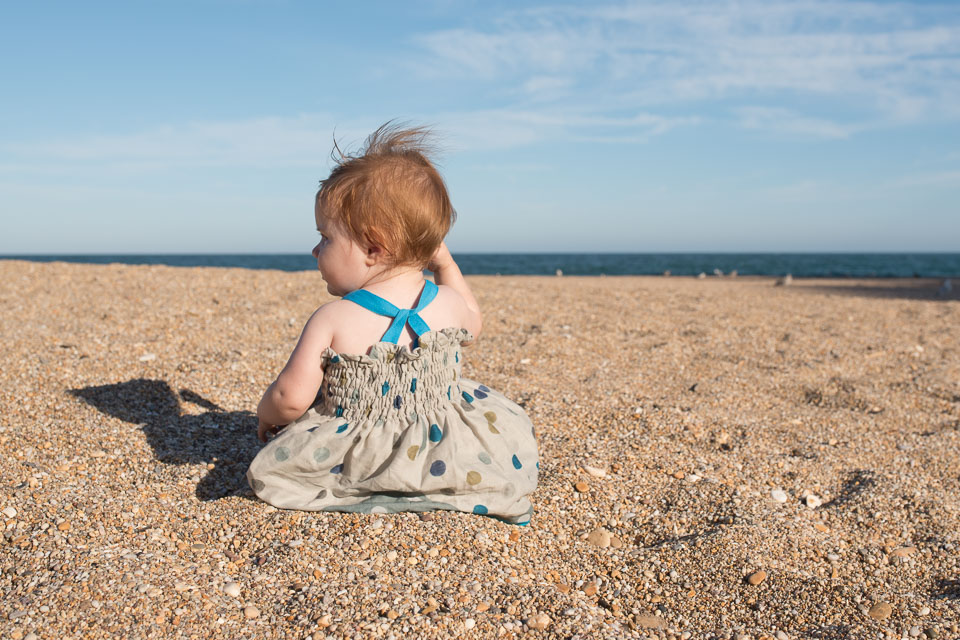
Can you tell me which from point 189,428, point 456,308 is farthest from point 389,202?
point 189,428

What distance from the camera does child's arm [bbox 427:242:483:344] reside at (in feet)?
8.84

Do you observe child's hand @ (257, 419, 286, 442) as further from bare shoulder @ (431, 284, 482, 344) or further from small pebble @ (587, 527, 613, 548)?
small pebble @ (587, 527, 613, 548)

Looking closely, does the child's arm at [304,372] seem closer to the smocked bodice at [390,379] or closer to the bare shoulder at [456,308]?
the smocked bodice at [390,379]

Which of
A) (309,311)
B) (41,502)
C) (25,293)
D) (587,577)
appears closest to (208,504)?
(41,502)

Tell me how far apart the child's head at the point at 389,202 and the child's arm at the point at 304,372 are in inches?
11.8

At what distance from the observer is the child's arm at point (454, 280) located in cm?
269

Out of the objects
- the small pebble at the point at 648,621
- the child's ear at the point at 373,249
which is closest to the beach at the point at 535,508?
the small pebble at the point at 648,621

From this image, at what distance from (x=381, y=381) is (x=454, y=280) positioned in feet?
1.86

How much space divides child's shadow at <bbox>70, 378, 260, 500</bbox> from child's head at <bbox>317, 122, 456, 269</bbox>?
1.07m

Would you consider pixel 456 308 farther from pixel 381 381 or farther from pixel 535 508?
pixel 535 508

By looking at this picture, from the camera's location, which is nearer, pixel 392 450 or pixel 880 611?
pixel 880 611

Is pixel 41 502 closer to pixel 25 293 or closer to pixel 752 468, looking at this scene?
pixel 752 468

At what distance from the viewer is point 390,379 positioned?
2432mm

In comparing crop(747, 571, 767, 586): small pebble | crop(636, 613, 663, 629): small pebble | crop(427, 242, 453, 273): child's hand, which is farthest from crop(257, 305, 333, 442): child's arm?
crop(747, 571, 767, 586): small pebble
